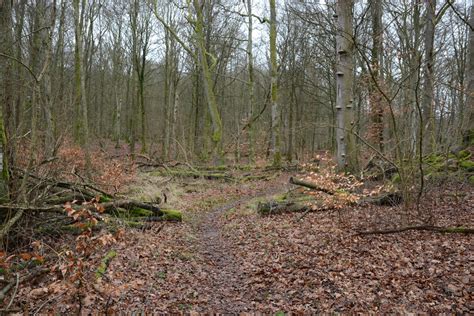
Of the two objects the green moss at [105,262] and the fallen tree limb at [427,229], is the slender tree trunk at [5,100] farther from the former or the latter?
the fallen tree limb at [427,229]

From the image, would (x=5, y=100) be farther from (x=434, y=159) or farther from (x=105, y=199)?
(x=434, y=159)

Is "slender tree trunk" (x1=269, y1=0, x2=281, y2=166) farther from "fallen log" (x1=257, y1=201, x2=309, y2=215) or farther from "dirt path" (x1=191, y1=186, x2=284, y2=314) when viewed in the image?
"dirt path" (x1=191, y1=186, x2=284, y2=314)

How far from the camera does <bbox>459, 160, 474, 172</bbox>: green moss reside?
884 cm

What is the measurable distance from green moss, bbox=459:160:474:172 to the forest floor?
721mm

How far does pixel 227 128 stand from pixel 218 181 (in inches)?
736

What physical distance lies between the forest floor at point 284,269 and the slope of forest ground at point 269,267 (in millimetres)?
16

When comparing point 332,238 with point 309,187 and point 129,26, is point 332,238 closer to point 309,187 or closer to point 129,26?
point 309,187

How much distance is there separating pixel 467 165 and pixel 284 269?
248 inches

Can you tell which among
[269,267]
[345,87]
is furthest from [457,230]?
[345,87]

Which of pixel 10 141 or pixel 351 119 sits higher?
pixel 351 119

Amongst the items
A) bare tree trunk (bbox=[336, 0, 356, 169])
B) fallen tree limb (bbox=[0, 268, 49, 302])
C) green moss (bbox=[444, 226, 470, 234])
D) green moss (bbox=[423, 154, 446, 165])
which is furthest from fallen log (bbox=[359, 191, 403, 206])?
fallen tree limb (bbox=[0, 268, 49, 302])

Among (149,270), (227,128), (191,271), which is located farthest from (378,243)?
(227,128)

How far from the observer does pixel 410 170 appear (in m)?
7.12

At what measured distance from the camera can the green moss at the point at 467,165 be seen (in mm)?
8836
